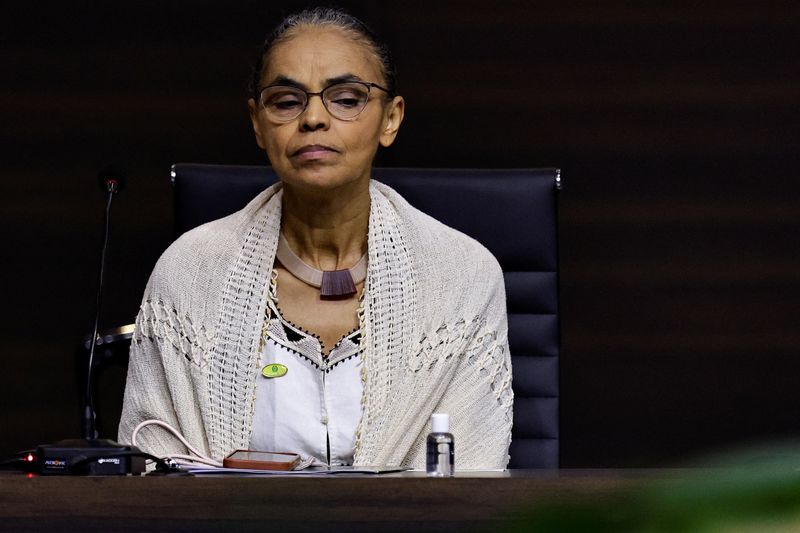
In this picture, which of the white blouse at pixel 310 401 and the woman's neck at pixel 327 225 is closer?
the white blouse at pixel 310 401

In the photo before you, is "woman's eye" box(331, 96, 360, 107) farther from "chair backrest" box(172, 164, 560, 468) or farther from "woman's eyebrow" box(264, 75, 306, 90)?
"chair backrest" box(172, 164, 560, 468)

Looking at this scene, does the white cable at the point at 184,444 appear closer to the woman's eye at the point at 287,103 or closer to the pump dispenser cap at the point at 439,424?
the pump dispenser cap at the point at 439,424

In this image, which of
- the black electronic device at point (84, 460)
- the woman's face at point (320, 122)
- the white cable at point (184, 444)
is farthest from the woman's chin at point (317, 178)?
the black electronic device at point (84, 460)

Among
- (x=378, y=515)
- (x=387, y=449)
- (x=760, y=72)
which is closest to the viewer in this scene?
(x=378, y=515)

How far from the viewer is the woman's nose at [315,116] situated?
1741 mm

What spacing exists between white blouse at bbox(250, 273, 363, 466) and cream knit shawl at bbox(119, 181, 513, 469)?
2cm

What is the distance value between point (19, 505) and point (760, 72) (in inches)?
90.1

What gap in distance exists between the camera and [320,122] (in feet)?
5.72

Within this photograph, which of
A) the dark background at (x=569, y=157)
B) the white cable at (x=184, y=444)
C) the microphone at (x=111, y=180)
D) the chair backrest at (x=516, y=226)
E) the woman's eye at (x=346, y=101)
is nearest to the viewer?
the white cable at (x=184, y=444)

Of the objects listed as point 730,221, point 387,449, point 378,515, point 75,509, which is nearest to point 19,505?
point 75,509

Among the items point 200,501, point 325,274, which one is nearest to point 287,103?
point 325,274

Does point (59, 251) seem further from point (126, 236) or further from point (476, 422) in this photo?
point (476, 422)

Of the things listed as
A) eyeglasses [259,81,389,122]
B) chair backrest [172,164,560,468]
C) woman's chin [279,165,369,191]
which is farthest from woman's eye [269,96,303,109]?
chair backrest [172,164,560,468]

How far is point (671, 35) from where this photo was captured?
8.91 feet
